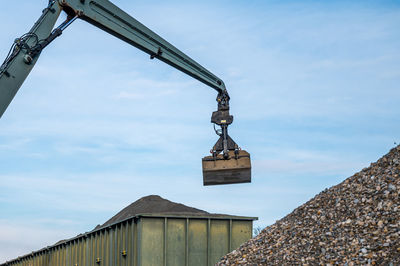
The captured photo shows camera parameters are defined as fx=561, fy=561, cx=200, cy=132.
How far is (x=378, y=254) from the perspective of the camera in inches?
398

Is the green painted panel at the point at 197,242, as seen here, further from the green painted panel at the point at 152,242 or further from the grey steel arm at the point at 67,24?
the grey steel arm at the point at 67,24

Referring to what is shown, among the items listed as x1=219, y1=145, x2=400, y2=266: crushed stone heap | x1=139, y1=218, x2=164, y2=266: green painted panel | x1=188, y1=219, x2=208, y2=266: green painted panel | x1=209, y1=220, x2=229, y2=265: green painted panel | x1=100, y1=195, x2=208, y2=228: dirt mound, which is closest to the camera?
x1=219, y1=145, x2=400, y2=266: crushed stone heap

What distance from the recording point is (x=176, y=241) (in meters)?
13.0

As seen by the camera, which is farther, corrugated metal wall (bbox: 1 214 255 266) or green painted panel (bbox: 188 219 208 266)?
green painted panel (bbox: 188 219 208 266)

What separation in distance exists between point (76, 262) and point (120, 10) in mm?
7581

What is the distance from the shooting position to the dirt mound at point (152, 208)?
48.7ft

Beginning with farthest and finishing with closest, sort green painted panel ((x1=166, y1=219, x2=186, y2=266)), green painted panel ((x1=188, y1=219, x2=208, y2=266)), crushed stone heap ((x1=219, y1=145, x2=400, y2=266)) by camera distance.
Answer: green painted panel ((x1=188, y1=219, x2=208, y2=266))
green painted panel ((x1=166, y1=219, x2=186, y2=266))
crushed stone heap ((x1=219, y1=145, x2=400, y2=266))

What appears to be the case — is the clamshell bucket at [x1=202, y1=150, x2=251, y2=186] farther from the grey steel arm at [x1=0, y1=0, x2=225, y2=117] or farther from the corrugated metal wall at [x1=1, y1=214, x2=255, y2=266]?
the grey steel arm at [x1=0, y1=0, x2=225, y2=117]

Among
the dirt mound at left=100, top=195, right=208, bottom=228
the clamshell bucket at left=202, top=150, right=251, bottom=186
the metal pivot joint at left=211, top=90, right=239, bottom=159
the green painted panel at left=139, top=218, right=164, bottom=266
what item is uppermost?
the metal pivot joint at left=211, top=90, right=239, bottom=159

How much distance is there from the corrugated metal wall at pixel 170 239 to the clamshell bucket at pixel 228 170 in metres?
0.93

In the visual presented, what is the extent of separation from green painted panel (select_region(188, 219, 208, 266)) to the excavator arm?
113 centimetres

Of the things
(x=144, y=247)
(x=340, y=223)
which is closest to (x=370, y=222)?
(x=340, y=223)

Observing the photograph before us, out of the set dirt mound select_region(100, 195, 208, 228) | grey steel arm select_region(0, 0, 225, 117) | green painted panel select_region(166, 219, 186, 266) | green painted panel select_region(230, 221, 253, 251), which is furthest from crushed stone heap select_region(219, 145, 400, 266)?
grey steel arm select_region(0, 0, 225, 117)

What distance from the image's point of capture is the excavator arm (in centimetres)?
981
